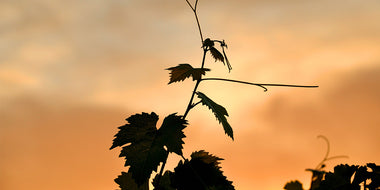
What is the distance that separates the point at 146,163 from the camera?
242 centimetres

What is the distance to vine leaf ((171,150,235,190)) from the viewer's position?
8.23 feet

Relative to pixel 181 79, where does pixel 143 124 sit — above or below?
below

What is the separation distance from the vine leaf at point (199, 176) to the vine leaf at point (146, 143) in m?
0.12

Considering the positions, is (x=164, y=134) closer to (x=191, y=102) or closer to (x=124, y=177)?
(x=191, y=102)

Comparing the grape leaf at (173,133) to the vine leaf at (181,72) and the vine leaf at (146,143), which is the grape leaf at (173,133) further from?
the vine leaf at (181,72)

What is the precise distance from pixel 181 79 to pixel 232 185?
667 millimetres

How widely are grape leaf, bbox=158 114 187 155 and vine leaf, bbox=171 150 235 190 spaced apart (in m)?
0.13

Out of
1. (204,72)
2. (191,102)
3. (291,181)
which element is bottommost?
(291,181)

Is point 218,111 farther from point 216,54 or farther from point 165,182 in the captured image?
point 165,182

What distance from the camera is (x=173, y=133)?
2477 mm

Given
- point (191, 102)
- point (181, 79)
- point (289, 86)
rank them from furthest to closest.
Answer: point (181, 79) → point (191, 102) → point (289, 86)

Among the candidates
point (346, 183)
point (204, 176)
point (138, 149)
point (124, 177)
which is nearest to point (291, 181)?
point (346, 183)

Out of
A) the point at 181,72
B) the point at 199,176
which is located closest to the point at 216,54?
the point at 181,72

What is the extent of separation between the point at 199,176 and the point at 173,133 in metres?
0.28
